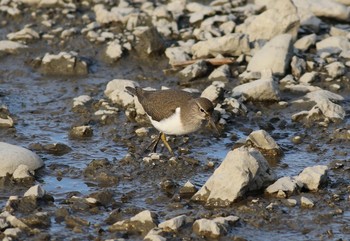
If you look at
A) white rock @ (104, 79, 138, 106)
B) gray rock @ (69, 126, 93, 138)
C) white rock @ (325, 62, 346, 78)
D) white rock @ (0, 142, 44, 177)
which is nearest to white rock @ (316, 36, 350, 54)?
white rock @ (325, 62, 346, 78)

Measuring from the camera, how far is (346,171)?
34.1ft

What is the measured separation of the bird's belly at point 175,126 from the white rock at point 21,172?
188 cm

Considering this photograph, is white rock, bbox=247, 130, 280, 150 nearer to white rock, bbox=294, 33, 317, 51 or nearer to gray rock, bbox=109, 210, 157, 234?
gray rock, bbox=109, 210, 157, 234

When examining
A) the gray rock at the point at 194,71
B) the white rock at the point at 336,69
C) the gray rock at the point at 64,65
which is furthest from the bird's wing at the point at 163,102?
the white rock at the point at 336,69

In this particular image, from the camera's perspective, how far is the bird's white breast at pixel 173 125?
10.7 m

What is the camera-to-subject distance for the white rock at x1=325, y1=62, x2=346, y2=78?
1340cm

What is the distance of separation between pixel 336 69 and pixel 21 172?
19.1 ft

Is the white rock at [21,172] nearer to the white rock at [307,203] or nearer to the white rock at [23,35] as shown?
the white rock at [307,203]

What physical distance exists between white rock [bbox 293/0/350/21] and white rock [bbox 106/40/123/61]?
3541 millimetres

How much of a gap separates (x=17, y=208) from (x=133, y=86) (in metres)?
4.14

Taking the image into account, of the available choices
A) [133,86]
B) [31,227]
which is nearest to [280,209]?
[31,227]

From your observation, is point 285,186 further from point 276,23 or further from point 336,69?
point 276,23

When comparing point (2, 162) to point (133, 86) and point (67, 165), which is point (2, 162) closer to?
point (67, 165)

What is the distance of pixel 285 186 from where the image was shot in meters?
9.52
